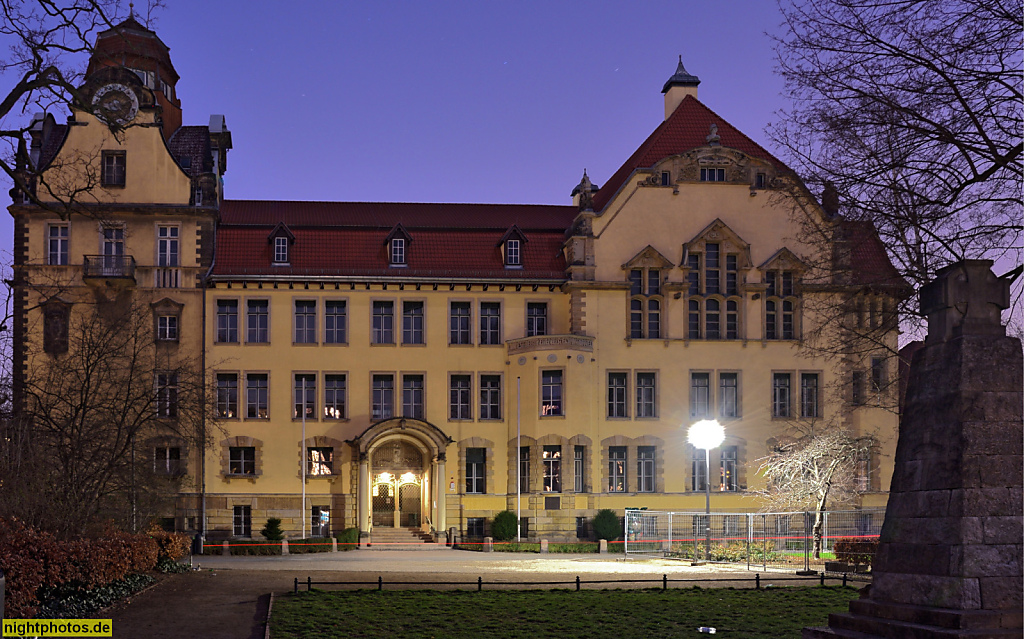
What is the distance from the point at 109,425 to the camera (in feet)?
115

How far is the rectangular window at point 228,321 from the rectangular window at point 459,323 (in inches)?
361

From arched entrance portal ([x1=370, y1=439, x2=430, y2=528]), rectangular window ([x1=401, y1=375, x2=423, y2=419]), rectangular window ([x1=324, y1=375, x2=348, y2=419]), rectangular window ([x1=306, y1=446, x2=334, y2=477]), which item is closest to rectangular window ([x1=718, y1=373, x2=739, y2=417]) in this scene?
→ rectangular window ([x1=401, y1=375, x2=423, y2=419])

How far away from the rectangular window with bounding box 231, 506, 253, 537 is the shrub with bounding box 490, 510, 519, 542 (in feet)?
34.3

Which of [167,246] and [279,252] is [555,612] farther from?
[167,246]

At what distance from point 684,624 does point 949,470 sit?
839 cm

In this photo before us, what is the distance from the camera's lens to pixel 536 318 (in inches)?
2014

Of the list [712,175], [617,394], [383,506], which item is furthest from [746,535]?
[712,175]

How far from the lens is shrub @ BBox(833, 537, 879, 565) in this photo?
109 feet

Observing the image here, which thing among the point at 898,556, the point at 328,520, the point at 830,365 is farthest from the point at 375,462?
the point at 898,556

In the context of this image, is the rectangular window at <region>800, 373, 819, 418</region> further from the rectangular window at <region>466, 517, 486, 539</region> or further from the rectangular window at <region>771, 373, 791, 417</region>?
the rectangular window at <region>466, 517, 486, 539</region>

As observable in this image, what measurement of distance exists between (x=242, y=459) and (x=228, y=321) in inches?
233

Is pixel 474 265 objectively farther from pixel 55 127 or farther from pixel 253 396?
pixel 55 127

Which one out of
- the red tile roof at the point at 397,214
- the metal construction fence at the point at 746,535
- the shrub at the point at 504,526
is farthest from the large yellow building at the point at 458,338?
the metal construction fence at the point at 746,535

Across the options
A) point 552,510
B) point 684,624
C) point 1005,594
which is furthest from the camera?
point 552,510
